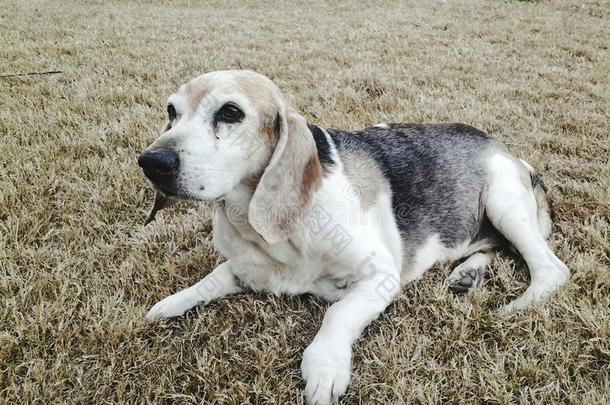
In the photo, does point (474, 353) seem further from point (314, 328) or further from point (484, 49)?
point (484, 49)

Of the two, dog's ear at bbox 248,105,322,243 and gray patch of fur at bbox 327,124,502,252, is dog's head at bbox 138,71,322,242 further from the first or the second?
gray patch of fur at bbox 327,124,502,252

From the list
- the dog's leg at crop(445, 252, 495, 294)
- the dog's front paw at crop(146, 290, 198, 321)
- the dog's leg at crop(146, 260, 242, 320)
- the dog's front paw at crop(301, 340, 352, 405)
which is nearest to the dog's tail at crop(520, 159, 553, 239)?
the dog's leg at crop(445, 252, 495, 294)

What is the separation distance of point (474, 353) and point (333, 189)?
1.06m

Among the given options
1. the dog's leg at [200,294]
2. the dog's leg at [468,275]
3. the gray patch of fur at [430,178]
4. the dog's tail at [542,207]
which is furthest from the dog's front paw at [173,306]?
the dog's tail at [542,207]

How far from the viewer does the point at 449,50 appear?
830 centimetres

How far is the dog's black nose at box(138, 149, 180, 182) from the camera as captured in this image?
6.54 feet

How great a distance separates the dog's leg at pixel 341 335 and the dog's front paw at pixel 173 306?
29.7 inches

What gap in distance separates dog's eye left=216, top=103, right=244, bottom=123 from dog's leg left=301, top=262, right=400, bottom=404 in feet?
3.39

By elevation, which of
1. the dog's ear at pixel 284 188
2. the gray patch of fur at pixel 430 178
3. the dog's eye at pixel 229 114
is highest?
the dog's eye at pixel 229 114

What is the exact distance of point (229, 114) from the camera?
2.26 metres

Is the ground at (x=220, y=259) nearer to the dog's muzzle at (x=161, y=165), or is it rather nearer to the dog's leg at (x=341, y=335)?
the dog's leg at (x=341, y=335)

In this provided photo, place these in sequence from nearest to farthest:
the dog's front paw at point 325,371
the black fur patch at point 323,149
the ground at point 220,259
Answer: the dog's front paw at point 325,371
the ground at point 220,259
the black fur patch at point 323,149

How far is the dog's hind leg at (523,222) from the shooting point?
99.5 inches

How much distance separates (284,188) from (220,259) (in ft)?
2.92
